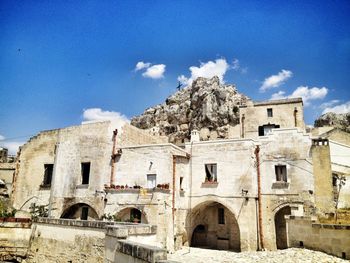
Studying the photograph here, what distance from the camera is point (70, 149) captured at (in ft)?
86.8

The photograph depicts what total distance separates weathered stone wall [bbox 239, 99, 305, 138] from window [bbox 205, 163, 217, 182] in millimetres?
9903

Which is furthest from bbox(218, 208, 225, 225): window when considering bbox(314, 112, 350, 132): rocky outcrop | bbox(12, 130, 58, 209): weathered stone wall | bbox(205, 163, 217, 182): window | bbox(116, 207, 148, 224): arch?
bbox(314, 112, 350, 132): rocky outcrop

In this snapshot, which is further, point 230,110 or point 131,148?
point 230,110

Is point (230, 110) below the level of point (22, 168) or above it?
above

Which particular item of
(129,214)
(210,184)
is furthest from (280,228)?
(129,214)

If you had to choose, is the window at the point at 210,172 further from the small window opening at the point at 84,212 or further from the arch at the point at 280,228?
the small window opening at the point at 84,212

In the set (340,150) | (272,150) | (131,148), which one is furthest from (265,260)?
(340,150)

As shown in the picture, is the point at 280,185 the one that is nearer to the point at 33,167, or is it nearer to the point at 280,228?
the point at 280,228

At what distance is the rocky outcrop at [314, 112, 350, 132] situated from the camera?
44688 millimetres

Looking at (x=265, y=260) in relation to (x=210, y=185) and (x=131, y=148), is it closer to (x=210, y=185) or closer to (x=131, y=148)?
(x=210, y=185)

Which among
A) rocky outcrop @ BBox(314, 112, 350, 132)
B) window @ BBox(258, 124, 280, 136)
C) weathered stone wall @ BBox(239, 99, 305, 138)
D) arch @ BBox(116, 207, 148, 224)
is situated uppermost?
rocky outcrop @ BBox(314, 112, 350, 132)

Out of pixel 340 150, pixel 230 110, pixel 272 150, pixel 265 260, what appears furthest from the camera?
pixel 230 110

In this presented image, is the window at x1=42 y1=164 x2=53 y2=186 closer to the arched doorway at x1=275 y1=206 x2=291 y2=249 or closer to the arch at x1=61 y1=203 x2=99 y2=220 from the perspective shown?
the arch at x1=61 y1=203 x2=99 y2=220

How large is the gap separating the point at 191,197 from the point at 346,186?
14.0 m
